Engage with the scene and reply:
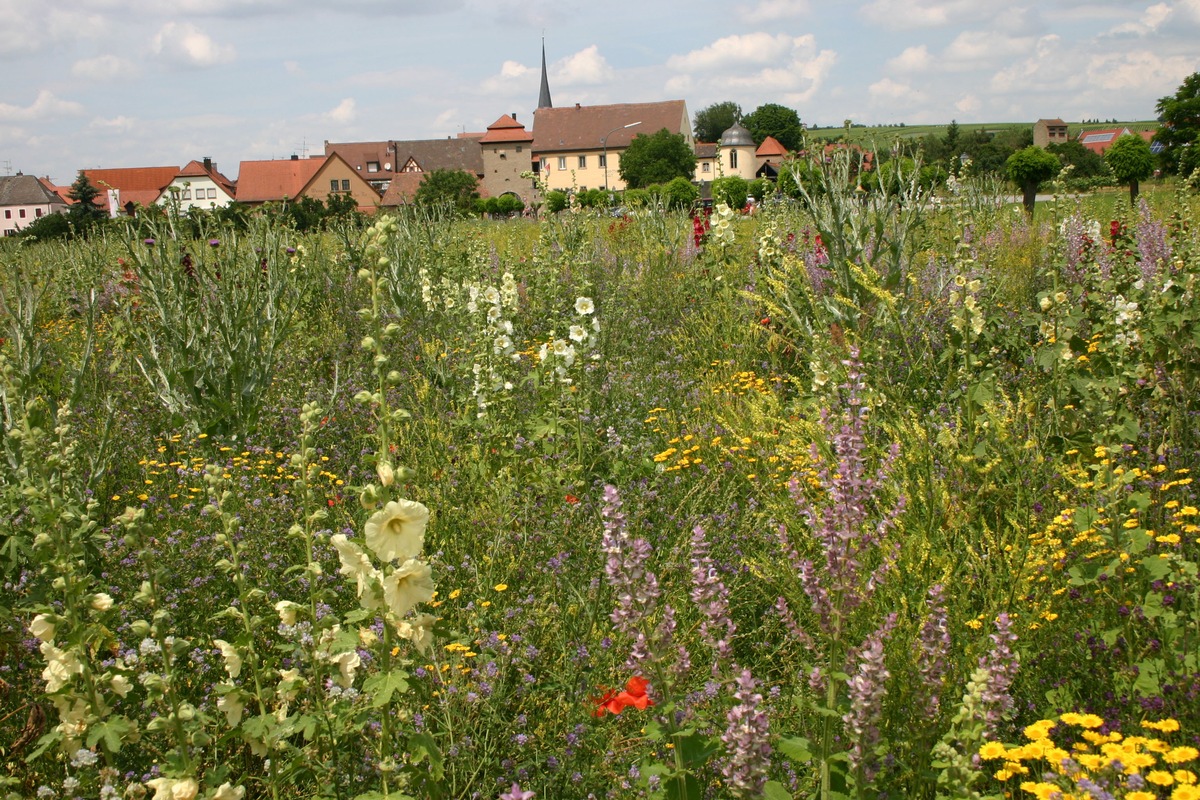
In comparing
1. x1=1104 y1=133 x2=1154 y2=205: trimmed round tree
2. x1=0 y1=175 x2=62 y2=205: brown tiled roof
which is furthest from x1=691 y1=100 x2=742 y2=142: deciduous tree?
x1=1104 y1=133 x2=1154 y2=205: trimmed round tree

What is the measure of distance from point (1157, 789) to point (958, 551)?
978mm

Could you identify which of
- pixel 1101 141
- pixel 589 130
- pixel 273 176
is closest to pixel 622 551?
pixel 1101 141

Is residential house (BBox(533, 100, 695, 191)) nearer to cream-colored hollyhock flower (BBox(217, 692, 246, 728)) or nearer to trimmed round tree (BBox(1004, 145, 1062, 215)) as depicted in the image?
trimmed round tree (BBox(1004, 145, 1062, 215))

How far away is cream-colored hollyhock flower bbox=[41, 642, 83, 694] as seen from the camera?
1953 millimetres

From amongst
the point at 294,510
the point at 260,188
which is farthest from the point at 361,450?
the point at 260,188

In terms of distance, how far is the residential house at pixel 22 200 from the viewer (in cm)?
8756

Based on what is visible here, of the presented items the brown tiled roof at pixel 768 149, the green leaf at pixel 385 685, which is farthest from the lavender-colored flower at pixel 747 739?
the brown tiled roof at pixel 768 149

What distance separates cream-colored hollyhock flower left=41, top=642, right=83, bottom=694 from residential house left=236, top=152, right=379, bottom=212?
77.7 m

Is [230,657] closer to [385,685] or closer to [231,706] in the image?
[231,706]

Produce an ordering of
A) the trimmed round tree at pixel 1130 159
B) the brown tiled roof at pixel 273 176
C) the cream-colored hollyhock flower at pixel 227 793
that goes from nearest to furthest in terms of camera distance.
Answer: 1. the cream-colored hollyhock flower at pixel 227 793
2. the trimmed round tree at pixel 1130 159
3. the brown tiled roof at pixel 273 176

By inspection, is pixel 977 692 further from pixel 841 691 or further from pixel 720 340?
pixel 720 340

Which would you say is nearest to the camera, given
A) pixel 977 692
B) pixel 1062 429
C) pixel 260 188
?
pixel 977 692

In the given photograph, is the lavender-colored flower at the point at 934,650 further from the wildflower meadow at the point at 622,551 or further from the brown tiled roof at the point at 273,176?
the brown tiled roof at the point at 273,176

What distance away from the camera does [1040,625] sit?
8.55ft
